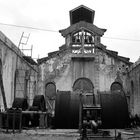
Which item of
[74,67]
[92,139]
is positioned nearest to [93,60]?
[74,67]

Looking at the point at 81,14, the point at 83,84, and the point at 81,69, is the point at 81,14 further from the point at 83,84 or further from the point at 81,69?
the point at 83,84

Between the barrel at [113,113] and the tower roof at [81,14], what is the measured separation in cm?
1650

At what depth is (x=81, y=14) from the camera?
26016 mm

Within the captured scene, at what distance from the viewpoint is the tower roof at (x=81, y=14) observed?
1014 inches

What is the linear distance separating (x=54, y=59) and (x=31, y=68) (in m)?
2.56

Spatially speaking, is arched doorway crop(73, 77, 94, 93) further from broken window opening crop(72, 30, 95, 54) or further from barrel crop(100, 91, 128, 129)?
barrel crop(100, 91, 128, 129)

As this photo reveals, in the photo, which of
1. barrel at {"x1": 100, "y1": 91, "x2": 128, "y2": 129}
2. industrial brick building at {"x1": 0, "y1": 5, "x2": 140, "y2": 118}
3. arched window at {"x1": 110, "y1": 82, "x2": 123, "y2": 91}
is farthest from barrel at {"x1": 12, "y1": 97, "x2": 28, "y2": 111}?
arched window at {"x1": 110, "y1": 82, "x2": 123, "y2": 91}

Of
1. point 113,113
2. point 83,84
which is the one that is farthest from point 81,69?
point 113,113

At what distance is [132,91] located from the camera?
2339 cm

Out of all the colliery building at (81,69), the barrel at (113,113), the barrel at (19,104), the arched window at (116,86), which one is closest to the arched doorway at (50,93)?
the colliery building at (81,69)

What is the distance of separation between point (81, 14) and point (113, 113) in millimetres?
17014

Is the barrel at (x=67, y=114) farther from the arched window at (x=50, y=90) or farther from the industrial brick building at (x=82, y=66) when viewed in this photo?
the arched window at (x=50, y=90)

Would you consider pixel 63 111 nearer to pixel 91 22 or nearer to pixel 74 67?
pixel 74 67

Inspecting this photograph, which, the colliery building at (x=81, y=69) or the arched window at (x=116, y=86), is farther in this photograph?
the arched window at (x=116, y=86)
